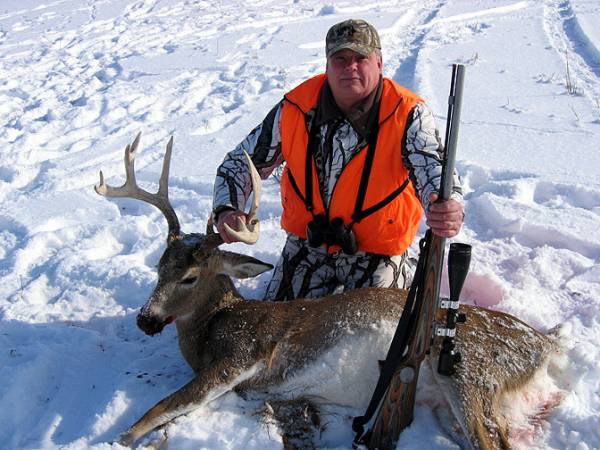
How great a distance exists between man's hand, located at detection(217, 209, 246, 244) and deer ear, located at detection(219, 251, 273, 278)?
4.6 inches

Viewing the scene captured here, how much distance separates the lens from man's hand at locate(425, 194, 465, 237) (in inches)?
116

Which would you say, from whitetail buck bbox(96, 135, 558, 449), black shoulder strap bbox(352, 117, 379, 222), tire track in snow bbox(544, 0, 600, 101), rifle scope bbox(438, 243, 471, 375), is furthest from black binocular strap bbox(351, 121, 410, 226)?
tire track in snow bbox(544, 0, 600, 101)

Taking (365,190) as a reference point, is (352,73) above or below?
above

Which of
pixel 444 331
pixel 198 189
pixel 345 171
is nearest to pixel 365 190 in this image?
pixel 345 171

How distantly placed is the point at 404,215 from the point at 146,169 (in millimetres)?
3491

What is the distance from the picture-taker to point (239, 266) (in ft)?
12.7

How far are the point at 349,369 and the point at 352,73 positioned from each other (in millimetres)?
1839

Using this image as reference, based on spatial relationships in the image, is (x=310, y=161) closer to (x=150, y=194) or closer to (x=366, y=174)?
(x=366, y=174)

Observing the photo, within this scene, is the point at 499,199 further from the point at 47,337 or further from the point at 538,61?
the point at 538,61

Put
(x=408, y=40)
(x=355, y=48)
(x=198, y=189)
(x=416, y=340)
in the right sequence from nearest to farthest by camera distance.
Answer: (x=416, y=340) → (x=355, y=48) → (x=198, y=189) → (x=408, y=40)

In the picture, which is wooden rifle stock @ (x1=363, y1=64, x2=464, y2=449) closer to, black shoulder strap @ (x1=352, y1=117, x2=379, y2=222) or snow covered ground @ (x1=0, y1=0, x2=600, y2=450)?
snow covered ground @ (x1=0, y1=0, x2=600, y2=450)

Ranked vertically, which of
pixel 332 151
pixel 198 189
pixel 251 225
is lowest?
pixel 198 189

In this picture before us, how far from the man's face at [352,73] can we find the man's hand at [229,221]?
104 centimetres

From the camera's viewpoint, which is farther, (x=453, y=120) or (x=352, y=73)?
(x=352, y=73)
